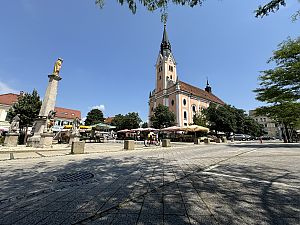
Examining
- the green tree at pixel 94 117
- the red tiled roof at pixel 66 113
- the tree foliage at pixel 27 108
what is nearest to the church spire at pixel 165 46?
the green tree at pixel 94 117

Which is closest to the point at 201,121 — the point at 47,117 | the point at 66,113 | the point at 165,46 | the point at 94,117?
the point at 165,46

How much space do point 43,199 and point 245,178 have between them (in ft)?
15.3

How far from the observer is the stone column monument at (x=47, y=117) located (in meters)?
13.6

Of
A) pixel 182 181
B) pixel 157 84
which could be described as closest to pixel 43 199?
pixel 182 181

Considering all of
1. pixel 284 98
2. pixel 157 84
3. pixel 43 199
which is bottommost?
pixel 43 199

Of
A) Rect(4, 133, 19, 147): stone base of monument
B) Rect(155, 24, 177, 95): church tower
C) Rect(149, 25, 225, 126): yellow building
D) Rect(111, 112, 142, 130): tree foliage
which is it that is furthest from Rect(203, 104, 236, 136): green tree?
Rect(4, 133, 19, 147): stone base of monument

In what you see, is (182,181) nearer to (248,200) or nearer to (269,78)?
(248,200)

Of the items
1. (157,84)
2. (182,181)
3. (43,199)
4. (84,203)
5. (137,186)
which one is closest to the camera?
(84,203)

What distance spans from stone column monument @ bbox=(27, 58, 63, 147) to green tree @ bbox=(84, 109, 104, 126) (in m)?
53.5

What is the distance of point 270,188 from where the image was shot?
3.51 meters

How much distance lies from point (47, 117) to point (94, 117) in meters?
56.3

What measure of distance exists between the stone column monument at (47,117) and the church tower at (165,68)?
144 ft

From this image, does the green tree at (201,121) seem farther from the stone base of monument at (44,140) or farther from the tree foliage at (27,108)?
the stone base of monument at (44,140)

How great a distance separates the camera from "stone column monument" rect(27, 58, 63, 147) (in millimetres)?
13584
